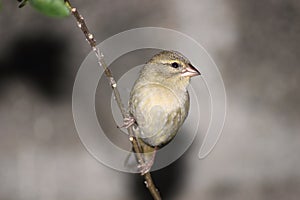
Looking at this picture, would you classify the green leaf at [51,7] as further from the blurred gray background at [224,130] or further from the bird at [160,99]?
the blurred gray background at [224,130]

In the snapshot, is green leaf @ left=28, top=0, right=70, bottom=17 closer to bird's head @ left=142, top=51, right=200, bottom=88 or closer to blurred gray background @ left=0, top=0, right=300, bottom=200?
bird's head @ left=142, top=51, right=200, bottom=88

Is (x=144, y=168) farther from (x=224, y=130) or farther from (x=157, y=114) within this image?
(x=224, y=130)

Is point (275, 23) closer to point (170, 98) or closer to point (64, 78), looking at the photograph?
point (64, 78)

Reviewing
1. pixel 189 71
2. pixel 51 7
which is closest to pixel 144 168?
pixel 189 71

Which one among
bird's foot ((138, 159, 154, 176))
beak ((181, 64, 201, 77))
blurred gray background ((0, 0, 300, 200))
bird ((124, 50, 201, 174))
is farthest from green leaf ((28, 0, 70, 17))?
blurred gray background ((0, 0, 300, 200))

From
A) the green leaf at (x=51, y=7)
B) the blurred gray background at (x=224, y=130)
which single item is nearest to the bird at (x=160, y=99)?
the green leaf at (x=51, y=7)

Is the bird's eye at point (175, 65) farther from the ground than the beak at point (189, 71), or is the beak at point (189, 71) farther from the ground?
the bird's eye at point (175, 65)

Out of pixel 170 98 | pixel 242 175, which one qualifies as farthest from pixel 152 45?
pixel 170 98
